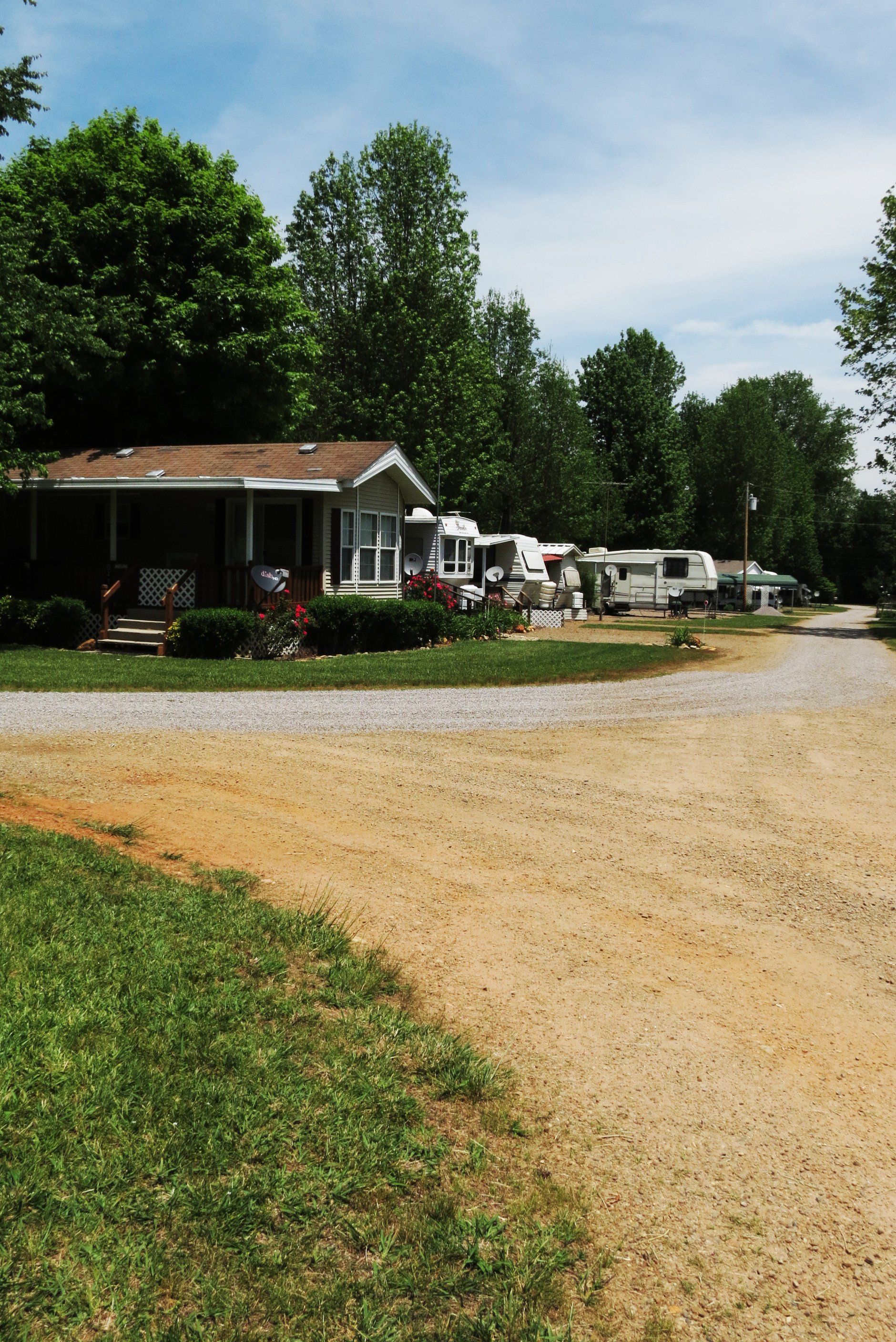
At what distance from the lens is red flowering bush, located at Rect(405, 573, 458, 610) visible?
26.7 meters

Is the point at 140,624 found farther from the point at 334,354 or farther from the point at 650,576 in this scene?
the point at 650,576

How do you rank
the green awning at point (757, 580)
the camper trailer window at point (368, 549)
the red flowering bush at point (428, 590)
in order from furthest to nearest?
the green awning at point (757, 580), the red flowering bush at point (428, 590), the camper trailer window at point (368, 549)

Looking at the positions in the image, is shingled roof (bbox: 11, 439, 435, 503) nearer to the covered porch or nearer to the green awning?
the covered porch

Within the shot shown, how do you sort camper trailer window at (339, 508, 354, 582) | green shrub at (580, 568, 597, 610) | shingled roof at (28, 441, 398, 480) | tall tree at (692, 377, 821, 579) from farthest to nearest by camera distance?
tall tree at (692, 377, 821, 579) → green shrub at (580, 568, 597, 610) → camper trailer window at (339, 508, 354, 582) → shingled roof at (28, 441, 398, 480)

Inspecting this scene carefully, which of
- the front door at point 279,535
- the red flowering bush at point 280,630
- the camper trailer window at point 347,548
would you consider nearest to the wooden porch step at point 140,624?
the red flowering bush at point 280,630

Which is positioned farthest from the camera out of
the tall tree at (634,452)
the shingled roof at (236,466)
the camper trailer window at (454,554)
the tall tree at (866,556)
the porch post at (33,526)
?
the tall tree at (866,556)

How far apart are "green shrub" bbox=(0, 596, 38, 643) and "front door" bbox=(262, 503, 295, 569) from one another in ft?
16.1

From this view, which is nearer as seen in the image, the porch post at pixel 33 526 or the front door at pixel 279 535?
the porch post at pixel 33 526

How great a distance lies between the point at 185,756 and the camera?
930cm

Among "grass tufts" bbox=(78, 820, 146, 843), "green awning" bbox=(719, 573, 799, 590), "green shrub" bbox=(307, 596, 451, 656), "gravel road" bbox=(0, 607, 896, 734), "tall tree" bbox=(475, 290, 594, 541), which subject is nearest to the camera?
"grass tufts" bbox=(78, 820, 146, 843)

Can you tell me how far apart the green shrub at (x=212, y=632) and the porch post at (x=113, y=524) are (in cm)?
348

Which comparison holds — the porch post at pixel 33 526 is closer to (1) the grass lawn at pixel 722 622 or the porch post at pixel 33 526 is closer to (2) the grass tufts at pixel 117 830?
(2) the grass tufts at pixel 117 830

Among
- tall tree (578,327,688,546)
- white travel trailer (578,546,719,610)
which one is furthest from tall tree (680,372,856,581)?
white travel trailer (578,546,719,610)

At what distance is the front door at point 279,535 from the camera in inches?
894
